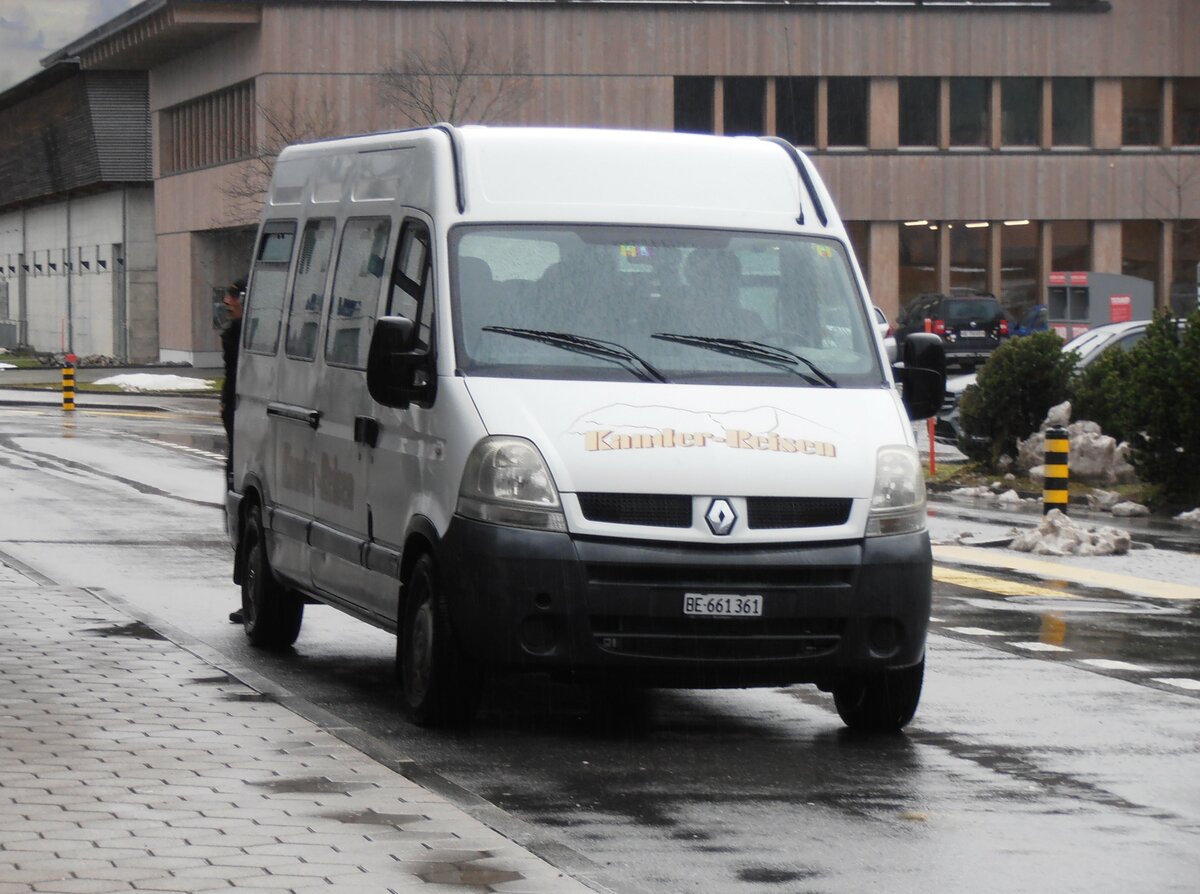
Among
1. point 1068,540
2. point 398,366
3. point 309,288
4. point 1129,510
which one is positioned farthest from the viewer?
point 1129,510

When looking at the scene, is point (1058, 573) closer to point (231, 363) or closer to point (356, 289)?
point (231, 363)

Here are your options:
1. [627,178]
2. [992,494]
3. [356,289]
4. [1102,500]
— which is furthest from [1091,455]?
[627,178]

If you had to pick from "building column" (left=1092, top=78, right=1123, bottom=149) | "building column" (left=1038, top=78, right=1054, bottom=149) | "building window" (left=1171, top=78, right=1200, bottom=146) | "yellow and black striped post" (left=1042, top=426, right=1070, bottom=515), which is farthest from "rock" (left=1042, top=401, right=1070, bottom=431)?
"building window" (left=1171, top=78, right=1200, bottom=146)

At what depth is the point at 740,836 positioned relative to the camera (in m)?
6.99

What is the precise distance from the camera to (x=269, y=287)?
11.8m

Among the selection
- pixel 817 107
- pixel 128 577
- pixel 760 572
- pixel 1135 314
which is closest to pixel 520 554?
pixel 760 572

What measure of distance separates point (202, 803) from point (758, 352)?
3.21m

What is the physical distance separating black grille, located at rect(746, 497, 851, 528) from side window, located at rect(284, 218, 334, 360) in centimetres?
290

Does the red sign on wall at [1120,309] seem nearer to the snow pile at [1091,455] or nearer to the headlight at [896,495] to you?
the snow pile at [1091,455]

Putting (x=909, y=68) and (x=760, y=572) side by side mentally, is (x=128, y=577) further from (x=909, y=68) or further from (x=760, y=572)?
(x=909, y=68)

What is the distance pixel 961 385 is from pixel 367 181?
21.3 metres

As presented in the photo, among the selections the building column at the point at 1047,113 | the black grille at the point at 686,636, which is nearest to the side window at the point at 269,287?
the black grille at the point at 686,636

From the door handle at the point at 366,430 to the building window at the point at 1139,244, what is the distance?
57.5 metres

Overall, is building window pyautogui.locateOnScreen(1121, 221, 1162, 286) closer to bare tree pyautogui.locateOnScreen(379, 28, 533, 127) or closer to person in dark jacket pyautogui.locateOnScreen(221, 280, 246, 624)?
bare tree pyautogui.locateOnScreen(379, 28, 533, 127)
